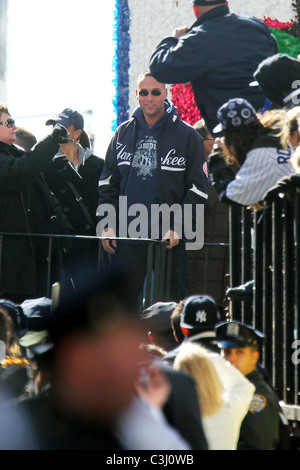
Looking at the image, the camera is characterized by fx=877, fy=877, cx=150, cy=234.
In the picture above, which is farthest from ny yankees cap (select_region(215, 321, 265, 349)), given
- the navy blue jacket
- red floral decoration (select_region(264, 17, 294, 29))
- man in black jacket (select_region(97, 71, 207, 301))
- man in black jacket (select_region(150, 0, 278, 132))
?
red floral decoration (select_region(264, 17, 294, 29))

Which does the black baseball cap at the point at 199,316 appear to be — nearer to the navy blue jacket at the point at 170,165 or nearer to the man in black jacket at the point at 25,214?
the navy blue jacket at the point at 170,165

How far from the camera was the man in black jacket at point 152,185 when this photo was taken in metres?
6.45

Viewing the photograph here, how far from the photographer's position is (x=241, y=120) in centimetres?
477

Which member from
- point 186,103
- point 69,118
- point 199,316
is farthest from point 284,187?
point 186,103

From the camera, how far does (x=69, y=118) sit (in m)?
7.37

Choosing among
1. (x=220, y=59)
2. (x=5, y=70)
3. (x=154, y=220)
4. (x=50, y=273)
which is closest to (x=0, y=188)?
(x=50, y=273)

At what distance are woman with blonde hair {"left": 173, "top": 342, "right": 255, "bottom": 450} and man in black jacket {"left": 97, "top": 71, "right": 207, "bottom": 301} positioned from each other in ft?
8.96

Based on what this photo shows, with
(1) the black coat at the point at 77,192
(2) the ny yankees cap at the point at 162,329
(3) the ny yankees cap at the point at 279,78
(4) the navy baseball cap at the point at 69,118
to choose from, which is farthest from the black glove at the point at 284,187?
(4) the navy baseball cap at the point at 69,118

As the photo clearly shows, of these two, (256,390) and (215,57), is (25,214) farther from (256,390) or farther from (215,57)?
(256,390)

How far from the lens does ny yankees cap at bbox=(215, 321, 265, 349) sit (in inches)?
165

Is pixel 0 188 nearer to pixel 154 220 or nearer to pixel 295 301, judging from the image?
pixel 154 220

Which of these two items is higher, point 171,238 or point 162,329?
point 171,238

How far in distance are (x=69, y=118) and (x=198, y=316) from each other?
3308 mm

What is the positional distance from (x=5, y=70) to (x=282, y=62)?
58.8 feet
